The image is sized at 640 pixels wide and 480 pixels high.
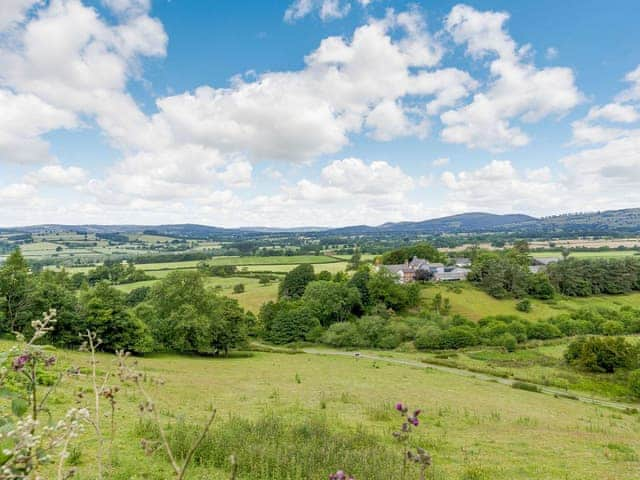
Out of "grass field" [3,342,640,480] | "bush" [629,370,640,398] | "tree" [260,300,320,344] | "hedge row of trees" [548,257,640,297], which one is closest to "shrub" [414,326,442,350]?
"tree" [260,300,320,344]

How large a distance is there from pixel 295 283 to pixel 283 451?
A: 69.2 meters

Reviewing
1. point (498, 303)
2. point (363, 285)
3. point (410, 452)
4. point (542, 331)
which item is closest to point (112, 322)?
point (410, 452)

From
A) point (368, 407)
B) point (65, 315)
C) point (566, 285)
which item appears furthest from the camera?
point (566, 285)

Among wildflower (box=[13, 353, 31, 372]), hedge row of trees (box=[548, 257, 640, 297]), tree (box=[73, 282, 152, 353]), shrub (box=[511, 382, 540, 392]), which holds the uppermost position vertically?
wildflower (box=[13, 353, 31, 372])

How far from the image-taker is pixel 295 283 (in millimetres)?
78438

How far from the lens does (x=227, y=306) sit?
44.7 metres

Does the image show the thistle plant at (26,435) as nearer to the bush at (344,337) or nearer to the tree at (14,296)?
the tree at (14,296)

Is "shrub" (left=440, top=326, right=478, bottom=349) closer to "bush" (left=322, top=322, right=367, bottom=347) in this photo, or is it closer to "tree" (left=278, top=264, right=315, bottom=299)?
"bush" (left=322, top=322, right=367, bottom=347)

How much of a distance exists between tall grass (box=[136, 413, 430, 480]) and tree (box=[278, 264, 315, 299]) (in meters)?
65.5

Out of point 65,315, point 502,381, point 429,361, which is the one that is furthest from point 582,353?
point 65,315

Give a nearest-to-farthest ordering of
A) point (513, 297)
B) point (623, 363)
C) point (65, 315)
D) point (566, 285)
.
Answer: point (65, 315)
point (623, 363)
point (513, 297)
point (566, 285)

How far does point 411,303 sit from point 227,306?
3726cm

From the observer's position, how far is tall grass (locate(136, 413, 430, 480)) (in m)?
8.48

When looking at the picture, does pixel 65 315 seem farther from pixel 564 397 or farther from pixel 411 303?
pixel 411 303
